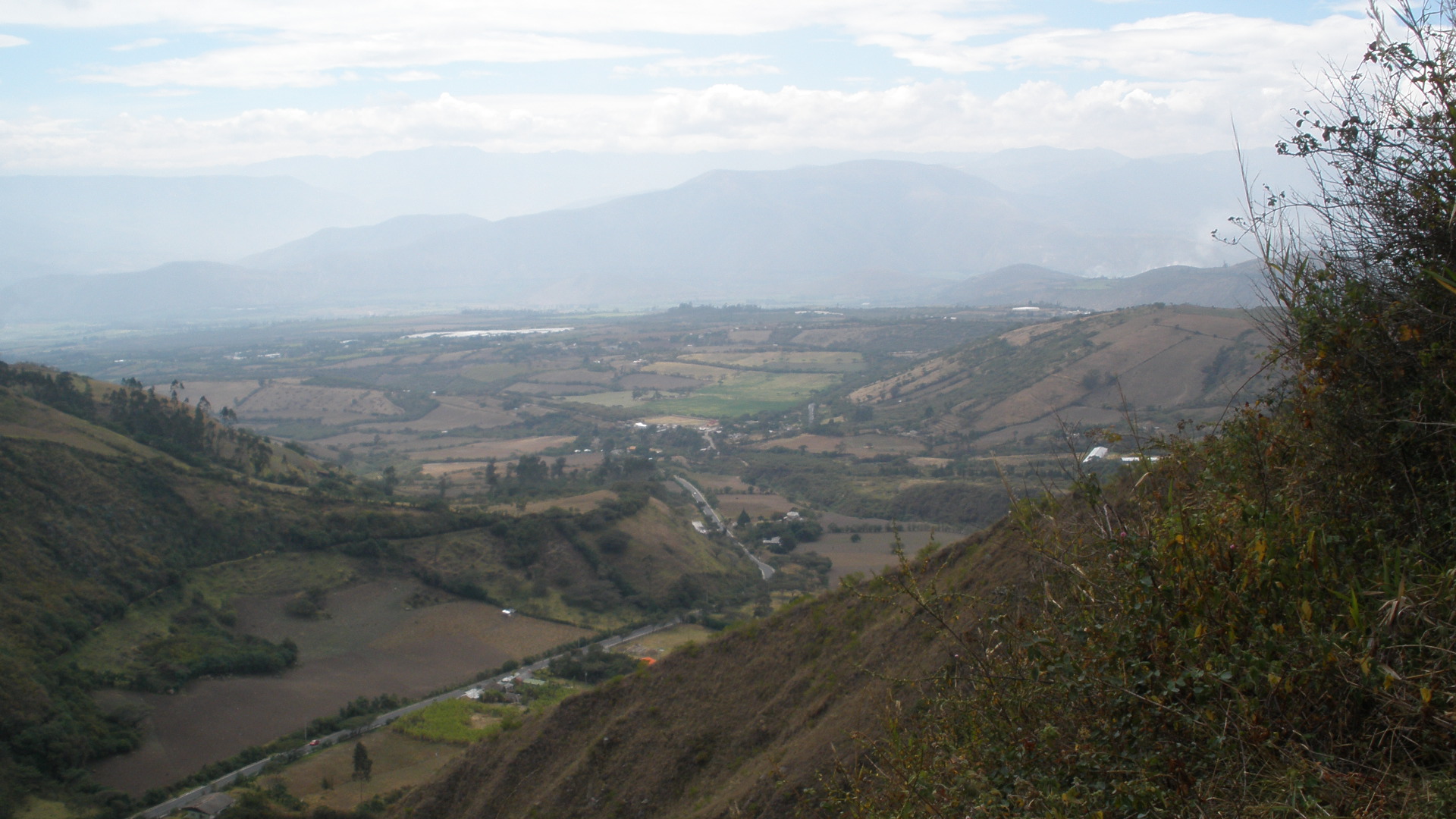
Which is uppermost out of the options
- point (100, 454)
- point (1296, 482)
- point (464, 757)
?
point (1296, 482)

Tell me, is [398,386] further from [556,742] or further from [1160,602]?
[1160,602]

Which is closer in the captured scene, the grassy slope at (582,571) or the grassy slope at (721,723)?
the grassy slope at (721,723)

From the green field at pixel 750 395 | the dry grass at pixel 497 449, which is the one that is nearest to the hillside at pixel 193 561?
the dry grass at pixel 497 449

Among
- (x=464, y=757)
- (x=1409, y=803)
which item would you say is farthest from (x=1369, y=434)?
(x=464, y=757)

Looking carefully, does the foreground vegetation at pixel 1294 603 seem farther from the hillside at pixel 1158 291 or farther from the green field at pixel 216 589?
the hillside at pixel 1158 291

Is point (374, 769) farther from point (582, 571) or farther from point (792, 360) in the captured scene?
point (792, 360)
